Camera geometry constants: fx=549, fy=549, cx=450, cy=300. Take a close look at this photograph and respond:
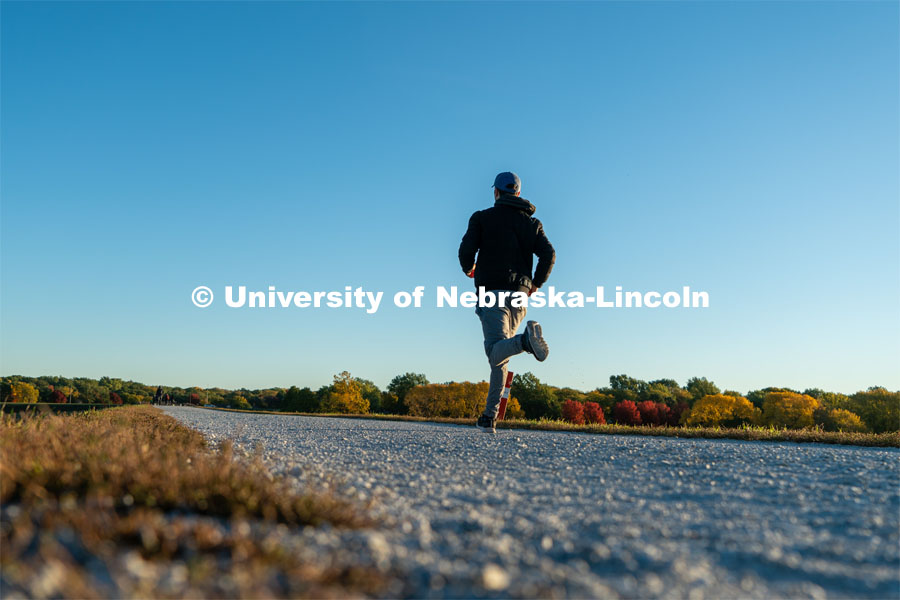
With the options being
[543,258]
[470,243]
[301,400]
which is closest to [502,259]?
[470,243]

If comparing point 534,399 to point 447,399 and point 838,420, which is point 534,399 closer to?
point 447,399

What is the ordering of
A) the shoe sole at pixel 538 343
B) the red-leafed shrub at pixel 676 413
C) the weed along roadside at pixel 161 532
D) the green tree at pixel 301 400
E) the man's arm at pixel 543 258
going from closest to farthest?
the weed along roadside at pixel 161 532 < the shoe sole at pixel 538 343 < the man's arm at pixel 543 258 < the red-leafed shrub at pixel 676 413 < the green tree at pixel 301 400

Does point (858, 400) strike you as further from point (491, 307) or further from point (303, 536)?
point (303, 536)

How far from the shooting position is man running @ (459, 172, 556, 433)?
697cm

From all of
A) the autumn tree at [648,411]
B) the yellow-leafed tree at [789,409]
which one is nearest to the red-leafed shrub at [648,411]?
the autumn tree at [648,411]

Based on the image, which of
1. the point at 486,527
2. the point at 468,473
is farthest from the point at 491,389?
the point at 486,527

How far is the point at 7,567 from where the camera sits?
166 centimetres

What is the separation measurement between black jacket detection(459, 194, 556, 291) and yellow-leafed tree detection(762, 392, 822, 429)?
4913cm

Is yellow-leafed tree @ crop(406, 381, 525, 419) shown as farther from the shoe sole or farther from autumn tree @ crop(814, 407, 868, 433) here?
the shoe sole

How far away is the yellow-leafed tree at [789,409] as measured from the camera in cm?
4756

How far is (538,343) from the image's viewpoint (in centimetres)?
630

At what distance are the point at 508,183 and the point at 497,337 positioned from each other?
209cm

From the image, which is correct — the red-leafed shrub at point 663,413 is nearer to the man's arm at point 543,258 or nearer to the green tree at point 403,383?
the green tree at point 403,383

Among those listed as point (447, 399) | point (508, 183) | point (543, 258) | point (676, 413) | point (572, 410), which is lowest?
point (676, 413)
